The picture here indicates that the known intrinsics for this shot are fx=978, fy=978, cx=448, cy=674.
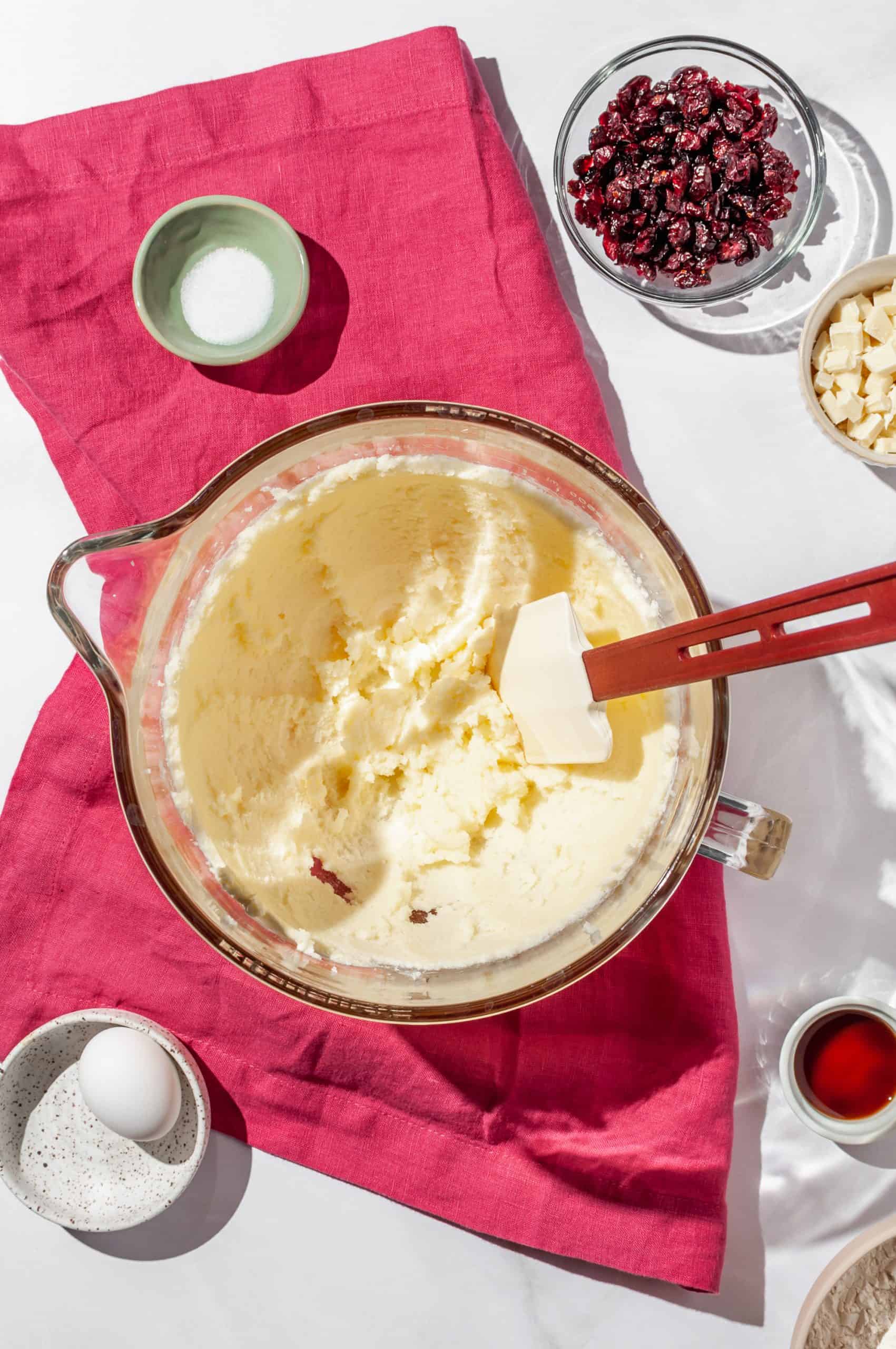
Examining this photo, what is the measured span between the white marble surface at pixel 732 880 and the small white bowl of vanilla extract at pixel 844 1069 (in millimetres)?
64

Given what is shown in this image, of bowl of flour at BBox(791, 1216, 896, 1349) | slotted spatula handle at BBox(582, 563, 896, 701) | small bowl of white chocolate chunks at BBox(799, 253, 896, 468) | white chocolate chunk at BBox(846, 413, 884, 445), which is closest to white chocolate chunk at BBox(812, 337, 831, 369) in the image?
small bowl of white chocolate chunks at BBox(799, 253, 896, 468)

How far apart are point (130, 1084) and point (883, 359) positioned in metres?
1.70

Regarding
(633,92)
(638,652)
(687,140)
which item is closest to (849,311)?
(687,140)

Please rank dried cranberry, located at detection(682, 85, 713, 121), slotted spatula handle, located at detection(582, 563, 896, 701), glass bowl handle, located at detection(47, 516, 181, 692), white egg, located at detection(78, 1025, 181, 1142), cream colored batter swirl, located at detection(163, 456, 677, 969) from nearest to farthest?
slotted spatula handle, located at detection(582, 563, 896, 701) < glass bowl handle, located at detection(47, 516, 181, 692) < cream colored batter swirl, located at detection(163, 456, 677, 969) < white egg, located at detection(78, 1025, 181, 1142) < dried cranberry, located at detection(682, 85, 713, 121)

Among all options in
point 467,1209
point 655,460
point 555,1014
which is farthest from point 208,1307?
point 655,460

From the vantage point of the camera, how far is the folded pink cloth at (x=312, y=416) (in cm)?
165

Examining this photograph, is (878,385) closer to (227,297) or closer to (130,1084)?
(227,297)

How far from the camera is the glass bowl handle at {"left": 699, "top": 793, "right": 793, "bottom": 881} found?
4.51 feet

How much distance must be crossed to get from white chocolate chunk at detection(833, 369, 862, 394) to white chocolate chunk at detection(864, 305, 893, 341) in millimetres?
67

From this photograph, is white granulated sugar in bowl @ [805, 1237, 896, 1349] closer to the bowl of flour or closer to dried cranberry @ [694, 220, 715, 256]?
the bowl of flour

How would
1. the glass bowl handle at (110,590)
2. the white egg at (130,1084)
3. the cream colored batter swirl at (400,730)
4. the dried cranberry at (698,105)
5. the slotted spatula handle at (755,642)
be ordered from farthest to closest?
the dried cranberry at (698,105), the white egg at (130,1084), the cream colored batter swirl at (400,730), the glass bowl handle at (110,590), the slotted spatula handle at (755,642)

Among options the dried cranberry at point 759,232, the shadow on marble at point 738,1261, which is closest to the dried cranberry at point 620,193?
the dried cranberry at point 759,232

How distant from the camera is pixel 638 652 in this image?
1237 millimetres

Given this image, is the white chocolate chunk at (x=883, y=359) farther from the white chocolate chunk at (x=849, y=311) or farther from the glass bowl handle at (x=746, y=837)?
the glass bowl handle at (x=746, y=837)
